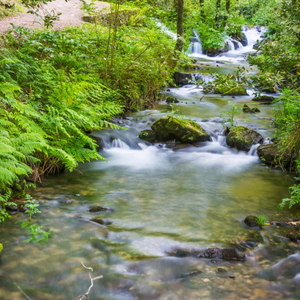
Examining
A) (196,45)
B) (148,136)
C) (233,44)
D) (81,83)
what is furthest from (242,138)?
(233,44)

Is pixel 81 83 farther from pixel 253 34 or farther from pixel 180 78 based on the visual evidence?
pixel 253 34

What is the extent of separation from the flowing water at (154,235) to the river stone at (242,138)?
1.99 ft

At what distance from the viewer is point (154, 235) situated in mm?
3459

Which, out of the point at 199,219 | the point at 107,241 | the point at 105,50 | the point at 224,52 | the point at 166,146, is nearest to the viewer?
the point at 107,241

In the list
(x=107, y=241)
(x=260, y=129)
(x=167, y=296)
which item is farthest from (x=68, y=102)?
(x=260, y=129)

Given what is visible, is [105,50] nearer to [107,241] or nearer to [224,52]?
[107,241]

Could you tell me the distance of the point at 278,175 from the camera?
18.5 feet

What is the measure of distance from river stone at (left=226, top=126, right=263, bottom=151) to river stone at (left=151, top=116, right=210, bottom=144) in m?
0.73

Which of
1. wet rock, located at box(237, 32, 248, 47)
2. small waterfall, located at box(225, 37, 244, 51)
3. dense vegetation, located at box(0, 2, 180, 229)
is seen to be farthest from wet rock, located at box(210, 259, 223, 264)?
wet rock, located at box(237, 32, 248, 47)

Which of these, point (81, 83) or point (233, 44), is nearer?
point (81, 83)

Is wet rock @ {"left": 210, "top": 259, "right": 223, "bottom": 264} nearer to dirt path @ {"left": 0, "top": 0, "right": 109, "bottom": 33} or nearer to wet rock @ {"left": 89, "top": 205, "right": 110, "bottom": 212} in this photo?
wet rock @ {"left": 89, "top": 205, "right": 110, "bottom": 212}

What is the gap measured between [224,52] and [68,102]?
22754 millimetres

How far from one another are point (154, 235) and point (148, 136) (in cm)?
457

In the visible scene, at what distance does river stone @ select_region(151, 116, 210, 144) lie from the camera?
24.6 ft
